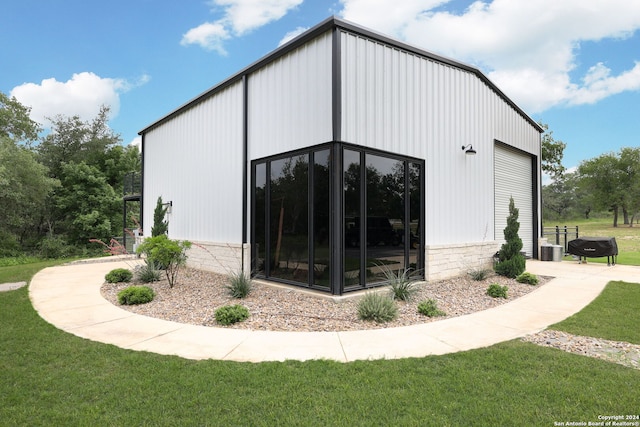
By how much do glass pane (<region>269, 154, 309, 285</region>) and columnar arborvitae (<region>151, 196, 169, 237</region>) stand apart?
5975 millimetres

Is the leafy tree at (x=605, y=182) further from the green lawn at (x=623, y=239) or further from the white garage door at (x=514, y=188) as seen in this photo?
the white garage door at (x=514, y=188)

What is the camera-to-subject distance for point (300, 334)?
441cm

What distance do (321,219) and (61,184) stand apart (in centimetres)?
2553

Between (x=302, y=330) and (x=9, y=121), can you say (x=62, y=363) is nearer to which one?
(x=302, y=330)

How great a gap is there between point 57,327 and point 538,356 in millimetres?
5951

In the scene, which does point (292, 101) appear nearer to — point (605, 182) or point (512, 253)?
point (512, 253)

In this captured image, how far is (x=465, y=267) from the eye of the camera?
891 centimetres

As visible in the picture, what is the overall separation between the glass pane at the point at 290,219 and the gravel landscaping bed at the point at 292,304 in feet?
1.54

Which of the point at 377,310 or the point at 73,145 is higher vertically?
the point at 73,145

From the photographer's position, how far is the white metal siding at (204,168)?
8.86 m

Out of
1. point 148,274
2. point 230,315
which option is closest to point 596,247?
point 230,315

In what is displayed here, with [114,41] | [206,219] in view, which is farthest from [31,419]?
[114,41]

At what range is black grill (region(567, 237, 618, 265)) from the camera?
34.6 ft

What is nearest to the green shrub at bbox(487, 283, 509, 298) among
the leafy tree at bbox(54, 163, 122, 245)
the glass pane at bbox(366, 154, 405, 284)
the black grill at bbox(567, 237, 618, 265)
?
the glass pane at bbox(366, 154, 405, 284)
